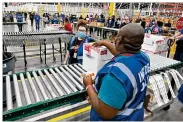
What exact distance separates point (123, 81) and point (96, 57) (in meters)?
1.11

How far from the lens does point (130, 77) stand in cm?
101

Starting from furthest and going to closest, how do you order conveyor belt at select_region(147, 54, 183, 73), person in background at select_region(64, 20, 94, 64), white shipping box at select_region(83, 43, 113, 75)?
person in background at select_region(64, 20, 94, 64) < conveyor belt at select_region(147, 54, 183, 73) < white shipping box at select_region(83, 43, 113, 75)

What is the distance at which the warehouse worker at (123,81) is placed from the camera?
0.98m

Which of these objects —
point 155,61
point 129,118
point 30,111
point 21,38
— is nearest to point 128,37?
point 129,118

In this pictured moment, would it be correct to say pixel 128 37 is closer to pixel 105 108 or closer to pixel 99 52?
pixel 105 108

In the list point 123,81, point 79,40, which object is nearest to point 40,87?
point 123,81

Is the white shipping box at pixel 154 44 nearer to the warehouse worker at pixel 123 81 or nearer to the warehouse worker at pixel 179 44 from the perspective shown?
the warehouse worker at pixel 179 44

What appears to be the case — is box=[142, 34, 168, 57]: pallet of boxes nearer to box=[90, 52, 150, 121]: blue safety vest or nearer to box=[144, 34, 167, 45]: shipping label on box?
box=[144, 34, 167, 45]: shipping label on box

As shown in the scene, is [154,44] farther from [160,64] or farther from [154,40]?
[160,64]

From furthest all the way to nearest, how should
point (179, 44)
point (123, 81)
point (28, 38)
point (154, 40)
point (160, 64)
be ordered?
point (28, 38), point (154, 40), point (179, 44), point (160, 64), point (123, 81)

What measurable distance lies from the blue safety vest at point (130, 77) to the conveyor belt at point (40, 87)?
630 mm

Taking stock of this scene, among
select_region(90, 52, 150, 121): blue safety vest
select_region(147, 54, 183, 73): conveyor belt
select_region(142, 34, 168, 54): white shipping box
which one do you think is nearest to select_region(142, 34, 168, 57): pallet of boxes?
select_region(142, 34, 168, 54): white shipping box

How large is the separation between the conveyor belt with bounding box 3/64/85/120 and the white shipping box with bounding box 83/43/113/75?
214mm

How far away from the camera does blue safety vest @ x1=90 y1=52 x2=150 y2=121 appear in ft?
3.28
